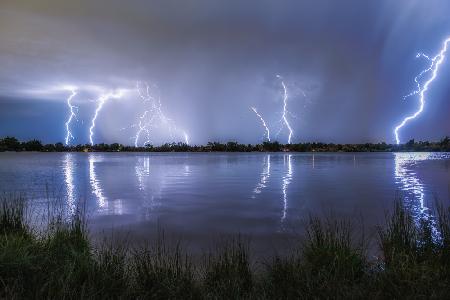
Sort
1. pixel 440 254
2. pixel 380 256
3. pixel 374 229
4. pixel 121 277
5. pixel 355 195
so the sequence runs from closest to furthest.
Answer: pixel 121 277, pixel 440 254, pixel 380 256, pixel 374 229, pixel 355 195

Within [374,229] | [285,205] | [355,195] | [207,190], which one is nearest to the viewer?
[374,229]

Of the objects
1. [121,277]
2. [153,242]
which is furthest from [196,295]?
[153,242]

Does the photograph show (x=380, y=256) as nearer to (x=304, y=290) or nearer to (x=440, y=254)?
(x=440, y=254)

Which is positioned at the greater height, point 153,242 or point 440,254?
point 440,254

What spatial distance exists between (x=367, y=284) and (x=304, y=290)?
3.76 ft

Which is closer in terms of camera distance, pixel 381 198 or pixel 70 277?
pixel 70 277

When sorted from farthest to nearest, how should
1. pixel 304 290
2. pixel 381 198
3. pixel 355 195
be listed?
pixel 355 195 < pixel 381 198 < pixel 304 290

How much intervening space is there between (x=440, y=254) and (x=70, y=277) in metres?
7.03

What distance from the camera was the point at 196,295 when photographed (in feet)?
22.3

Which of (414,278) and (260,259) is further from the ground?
(414,278)

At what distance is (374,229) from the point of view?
1453 centimetres

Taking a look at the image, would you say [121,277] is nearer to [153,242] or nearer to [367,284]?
[367,284]

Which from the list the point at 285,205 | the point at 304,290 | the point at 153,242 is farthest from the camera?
the point at 285,205

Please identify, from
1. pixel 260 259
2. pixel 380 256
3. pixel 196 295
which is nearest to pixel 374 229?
pixel 380 256
